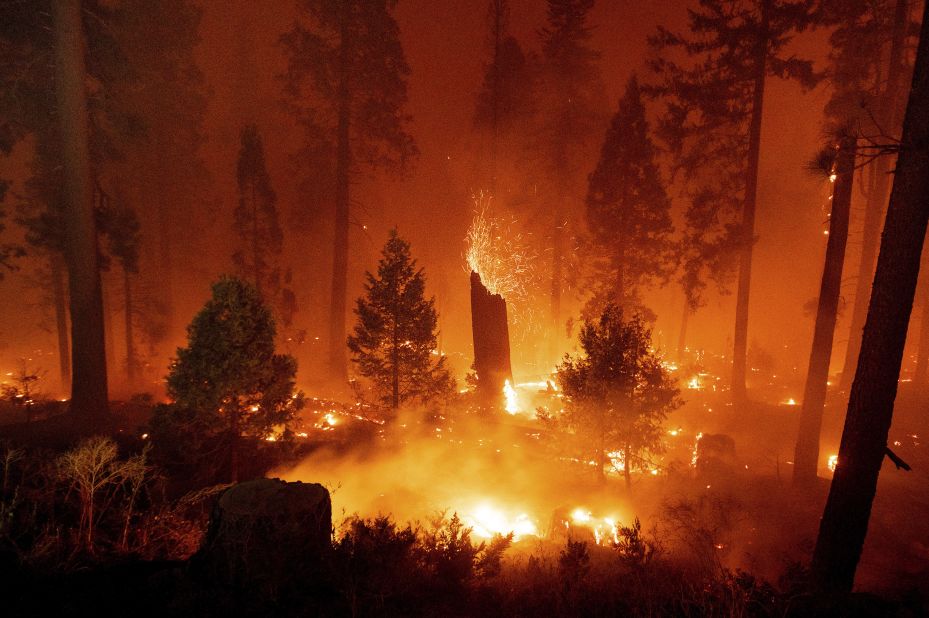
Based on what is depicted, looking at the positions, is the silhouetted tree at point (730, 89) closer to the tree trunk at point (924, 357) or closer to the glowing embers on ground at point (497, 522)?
the tree trunk at point (924, 357)

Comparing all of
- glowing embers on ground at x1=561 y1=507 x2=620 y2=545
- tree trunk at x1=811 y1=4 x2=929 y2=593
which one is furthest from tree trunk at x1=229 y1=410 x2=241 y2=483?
tree trunk at x1=811 y1=4 x2=929 y2=593

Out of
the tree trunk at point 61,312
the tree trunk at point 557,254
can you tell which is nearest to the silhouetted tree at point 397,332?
the tree trunk at point 557,254

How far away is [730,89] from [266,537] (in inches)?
769

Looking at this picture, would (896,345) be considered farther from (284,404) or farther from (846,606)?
(284,404)

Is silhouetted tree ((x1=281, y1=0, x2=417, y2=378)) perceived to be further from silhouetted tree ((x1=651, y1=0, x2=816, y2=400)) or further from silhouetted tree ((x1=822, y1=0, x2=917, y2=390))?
silhouetted tree ((x1=822, y1=0, x2=917, y2=390))

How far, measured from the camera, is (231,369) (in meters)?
8.52

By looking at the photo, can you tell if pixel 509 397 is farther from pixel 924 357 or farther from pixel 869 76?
pixel 869 76

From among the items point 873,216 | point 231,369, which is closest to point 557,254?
point 873,216

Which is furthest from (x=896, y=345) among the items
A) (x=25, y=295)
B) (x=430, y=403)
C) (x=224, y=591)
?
(x=25, y=295)

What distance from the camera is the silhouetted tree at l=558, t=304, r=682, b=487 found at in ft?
33.4

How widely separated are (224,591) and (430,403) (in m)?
9.51

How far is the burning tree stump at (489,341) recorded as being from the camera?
15.8 m

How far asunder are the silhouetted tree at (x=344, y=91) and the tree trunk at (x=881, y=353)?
17.1m

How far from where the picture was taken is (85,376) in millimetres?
12328
